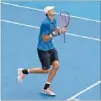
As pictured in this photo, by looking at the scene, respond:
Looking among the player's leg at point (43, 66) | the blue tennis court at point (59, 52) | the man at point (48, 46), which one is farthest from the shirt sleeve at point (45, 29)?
the blue tennis court at point (59, 52)

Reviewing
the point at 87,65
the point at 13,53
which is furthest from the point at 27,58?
the point at 87,65

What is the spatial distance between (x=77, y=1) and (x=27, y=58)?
4422 mm

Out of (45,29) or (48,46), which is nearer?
(45,29)

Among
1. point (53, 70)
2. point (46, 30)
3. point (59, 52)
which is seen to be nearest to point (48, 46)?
point (46, 30)

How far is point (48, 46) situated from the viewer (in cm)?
920

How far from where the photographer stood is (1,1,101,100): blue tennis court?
380 inches

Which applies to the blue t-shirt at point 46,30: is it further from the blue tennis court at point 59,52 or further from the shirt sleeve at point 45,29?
the blue tennis court at point 59,52

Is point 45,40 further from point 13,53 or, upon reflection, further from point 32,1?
point 32,1

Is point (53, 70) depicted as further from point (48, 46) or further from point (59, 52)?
point (59, 52)

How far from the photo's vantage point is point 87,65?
34.9ft

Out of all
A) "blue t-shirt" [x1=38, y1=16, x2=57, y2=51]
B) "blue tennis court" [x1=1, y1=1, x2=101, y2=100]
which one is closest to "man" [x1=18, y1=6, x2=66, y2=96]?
"blue t-shirt" [x1=38, y1=16, x2=57, y2=51]

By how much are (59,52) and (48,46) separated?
2.06m

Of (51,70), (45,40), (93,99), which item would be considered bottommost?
(93,99)

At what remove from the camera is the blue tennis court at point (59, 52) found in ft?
31.6
